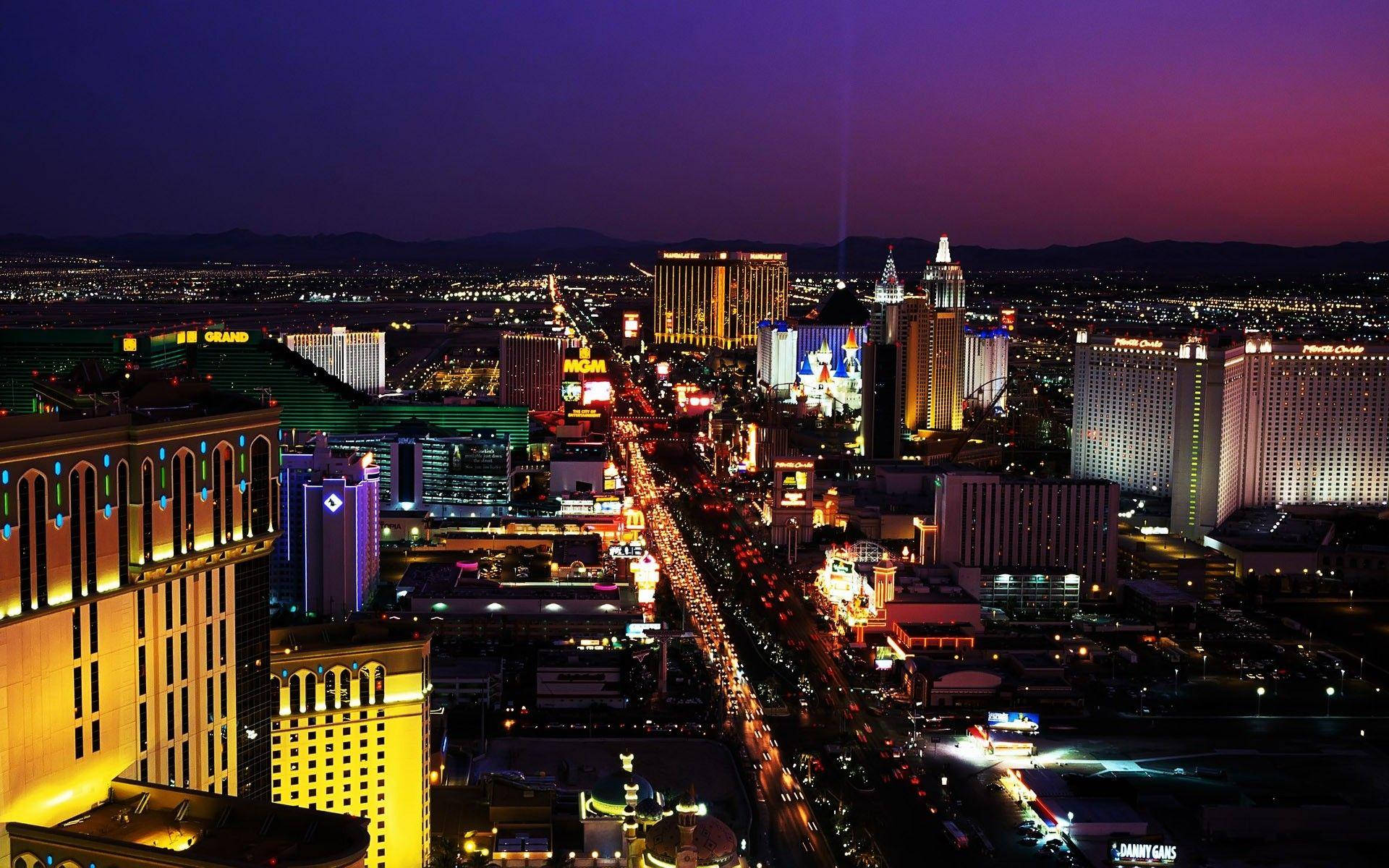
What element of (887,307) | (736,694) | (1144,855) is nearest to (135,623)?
(1144,855)

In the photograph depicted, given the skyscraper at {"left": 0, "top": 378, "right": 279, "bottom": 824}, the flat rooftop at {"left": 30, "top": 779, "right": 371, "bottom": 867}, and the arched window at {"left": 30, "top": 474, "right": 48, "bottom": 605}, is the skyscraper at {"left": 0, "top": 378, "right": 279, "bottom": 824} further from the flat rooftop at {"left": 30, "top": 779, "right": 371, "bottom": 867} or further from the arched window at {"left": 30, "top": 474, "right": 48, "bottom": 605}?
the flat rooftop at {"left": 30, "top": 779, "right": 371, "bottom": 867}

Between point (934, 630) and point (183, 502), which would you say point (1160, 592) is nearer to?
point (934, 630)

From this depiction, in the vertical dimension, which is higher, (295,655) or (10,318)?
(10,318)

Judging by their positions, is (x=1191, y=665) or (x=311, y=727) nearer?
(x=311, y=727)

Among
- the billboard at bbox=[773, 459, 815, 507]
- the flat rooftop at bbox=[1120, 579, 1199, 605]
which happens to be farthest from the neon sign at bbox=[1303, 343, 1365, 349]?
the billboard at bbox=[773, 459, 815, 507]

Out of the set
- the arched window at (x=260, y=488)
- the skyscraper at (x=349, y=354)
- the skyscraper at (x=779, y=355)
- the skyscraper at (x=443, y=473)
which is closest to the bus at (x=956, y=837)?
the arched window at (x=260, y=488)

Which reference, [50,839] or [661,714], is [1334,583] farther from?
[50,839]

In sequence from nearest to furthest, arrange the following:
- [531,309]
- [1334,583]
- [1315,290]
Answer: [1334,583] → [1315,290] → [531,309]

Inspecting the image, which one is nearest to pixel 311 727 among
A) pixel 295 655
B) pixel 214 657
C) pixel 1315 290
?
pixel 295 655
